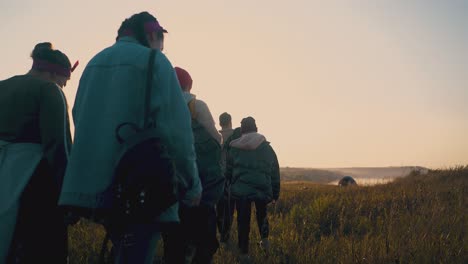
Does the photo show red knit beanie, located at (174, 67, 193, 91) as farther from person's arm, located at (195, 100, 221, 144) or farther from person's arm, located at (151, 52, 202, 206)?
person's arm, located at (151, 52, 202, 206)

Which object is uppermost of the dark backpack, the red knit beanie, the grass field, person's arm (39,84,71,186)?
the red knit beanie

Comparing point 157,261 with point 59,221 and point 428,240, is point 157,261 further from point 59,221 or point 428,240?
point 428,240

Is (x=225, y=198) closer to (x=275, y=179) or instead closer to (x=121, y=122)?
(x=275, y=179)

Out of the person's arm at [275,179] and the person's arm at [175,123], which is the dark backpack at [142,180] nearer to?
the person's arm at [175,123]

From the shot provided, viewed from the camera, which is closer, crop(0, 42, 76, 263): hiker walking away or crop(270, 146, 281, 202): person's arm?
crop(0, 42, 76, 263): hiker walking away

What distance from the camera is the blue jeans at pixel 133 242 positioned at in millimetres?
2283

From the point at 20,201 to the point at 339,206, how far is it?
788 centimetres

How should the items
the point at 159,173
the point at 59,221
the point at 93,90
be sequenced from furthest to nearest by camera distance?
the point at 59,221
the point at 93,90
the point at 159,173

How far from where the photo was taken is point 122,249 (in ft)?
7.52

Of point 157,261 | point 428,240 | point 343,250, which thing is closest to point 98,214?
point 157,261

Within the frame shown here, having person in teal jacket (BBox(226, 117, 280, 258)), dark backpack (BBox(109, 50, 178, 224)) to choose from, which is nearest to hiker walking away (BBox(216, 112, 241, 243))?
person in teal jacket (BBox(226, 117, 280, 258))

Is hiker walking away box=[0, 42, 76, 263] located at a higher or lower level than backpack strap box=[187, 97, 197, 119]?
lower

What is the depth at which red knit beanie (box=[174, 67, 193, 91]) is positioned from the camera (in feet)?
13.8

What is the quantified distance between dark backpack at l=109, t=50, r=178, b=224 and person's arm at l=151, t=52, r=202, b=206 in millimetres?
100
